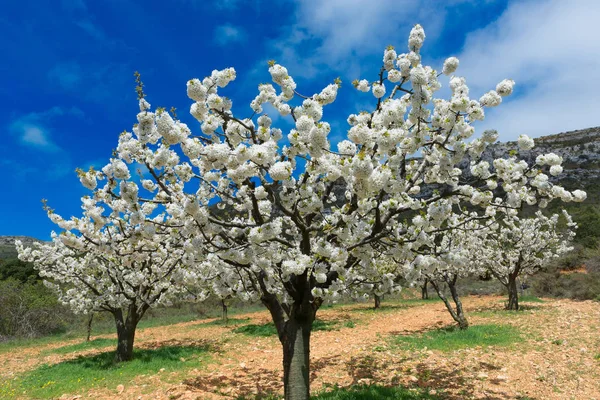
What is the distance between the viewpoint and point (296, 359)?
6.71 metres

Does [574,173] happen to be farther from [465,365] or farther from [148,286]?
[148,286]

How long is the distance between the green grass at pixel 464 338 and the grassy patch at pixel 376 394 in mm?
5014

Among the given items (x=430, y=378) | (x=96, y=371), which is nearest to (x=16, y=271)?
(x=96, y=371)

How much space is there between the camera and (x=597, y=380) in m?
8.60

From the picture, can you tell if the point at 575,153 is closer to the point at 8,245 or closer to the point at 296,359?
the point at 296,359

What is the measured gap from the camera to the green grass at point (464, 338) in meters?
12.7

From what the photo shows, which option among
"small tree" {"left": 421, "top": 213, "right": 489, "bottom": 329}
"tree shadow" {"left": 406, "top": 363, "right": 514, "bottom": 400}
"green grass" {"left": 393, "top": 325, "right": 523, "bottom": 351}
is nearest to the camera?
"small tree" {"left": 421, "top": 213, "right": 489, "bottom": 329}

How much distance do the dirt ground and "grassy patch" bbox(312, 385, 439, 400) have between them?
602mm

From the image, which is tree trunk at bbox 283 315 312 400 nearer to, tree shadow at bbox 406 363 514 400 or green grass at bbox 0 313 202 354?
tree shadow at bbox 406 363 514 400

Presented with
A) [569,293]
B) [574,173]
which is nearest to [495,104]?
[569,293]

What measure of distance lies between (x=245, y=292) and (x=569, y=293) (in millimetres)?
28503

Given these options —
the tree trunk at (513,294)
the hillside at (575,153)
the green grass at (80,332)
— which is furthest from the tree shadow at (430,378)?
the hillside at (575,153)

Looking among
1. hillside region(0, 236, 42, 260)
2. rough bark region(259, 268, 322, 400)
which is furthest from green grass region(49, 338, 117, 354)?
hillside region(0, 236, 42, 260)

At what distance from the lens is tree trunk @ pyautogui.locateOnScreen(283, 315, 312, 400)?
663 centimetres
